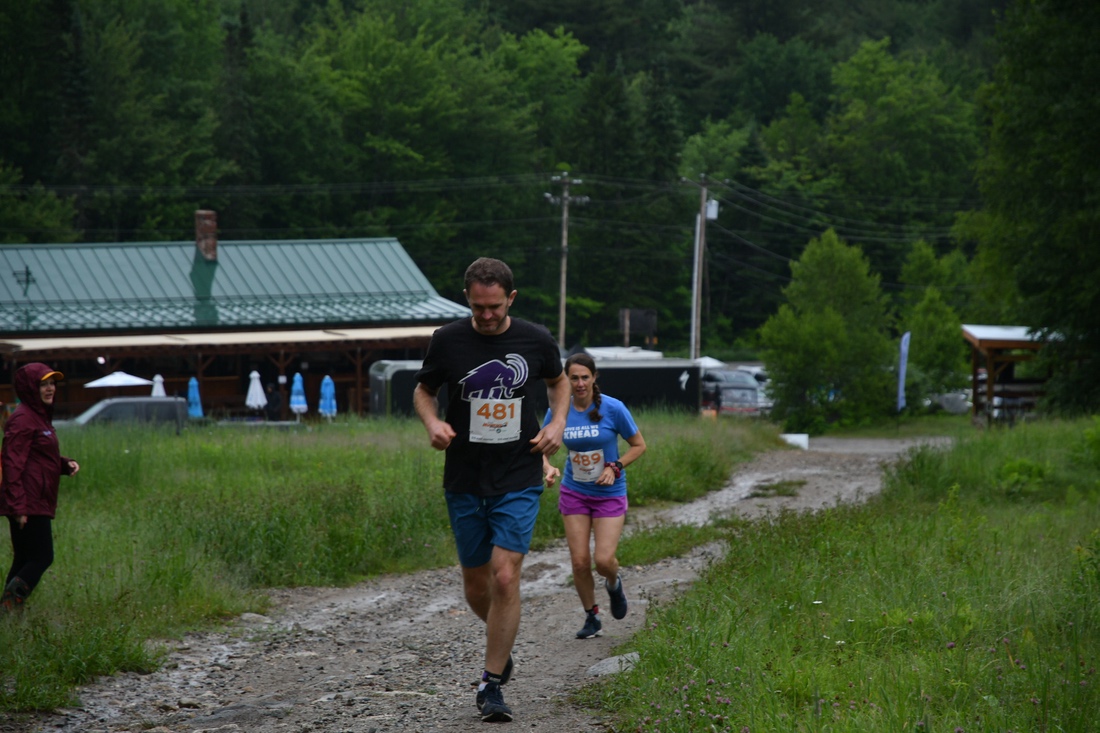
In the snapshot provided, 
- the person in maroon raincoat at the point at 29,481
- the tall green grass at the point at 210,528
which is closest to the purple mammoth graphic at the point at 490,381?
the tall green grass at the point at 210,528

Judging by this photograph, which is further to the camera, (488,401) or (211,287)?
(211,287)

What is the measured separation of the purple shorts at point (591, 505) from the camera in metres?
8.44

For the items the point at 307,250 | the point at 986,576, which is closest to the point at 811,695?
the point at 986,576

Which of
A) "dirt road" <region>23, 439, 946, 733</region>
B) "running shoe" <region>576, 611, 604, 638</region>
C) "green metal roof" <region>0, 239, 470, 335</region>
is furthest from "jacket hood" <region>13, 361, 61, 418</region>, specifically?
"green metal roof" <region>0, 239, 470, 335</region>

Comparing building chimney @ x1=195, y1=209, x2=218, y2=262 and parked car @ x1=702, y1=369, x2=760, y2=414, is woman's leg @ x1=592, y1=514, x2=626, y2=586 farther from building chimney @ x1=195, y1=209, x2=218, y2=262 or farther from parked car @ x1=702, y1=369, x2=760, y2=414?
building chimney @ x1=195, y1=209, x2=218, y2=262

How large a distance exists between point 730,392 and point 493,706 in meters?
42.1

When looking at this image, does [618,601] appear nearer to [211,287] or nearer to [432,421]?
[432,421]

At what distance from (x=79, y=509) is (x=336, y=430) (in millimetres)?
9684

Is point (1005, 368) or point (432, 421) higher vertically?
point (1005, 368)

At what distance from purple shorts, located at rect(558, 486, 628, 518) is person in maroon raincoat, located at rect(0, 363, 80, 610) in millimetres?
3386

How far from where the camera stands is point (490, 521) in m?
6.35

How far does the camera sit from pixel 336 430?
22.8 m

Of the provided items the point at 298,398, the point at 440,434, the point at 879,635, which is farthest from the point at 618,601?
the point at 298,398

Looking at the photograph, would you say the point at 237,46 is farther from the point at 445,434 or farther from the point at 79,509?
the point at 445,434
